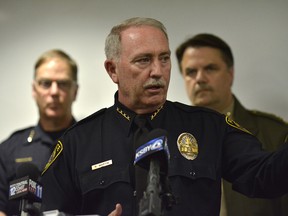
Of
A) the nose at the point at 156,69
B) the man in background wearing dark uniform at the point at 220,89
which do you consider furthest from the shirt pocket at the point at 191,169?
the man in background wearing dark uniform at the point at 220,89

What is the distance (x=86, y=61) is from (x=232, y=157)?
190 cm

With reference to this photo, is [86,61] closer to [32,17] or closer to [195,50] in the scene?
[32,17]

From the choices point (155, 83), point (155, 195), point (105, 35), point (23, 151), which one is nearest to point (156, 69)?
point (155, 83)

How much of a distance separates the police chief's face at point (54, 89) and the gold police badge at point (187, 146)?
149 cm

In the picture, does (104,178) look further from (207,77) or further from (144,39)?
(207,77)

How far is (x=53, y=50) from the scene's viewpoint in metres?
3.40

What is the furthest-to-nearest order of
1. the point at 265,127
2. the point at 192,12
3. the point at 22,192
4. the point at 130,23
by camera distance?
the point at 192,12, the point at 265,127, the point at 130,23, the point at 22,192

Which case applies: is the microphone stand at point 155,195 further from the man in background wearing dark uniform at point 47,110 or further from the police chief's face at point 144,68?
the man in background wearing dark uniform at point 47,110

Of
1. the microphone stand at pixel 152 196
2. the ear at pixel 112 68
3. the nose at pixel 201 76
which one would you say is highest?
the nose at pixel 201 76

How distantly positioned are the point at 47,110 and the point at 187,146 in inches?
61.2

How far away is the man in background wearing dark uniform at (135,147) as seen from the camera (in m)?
1.74

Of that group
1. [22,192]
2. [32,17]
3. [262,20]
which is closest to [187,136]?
[22,192]

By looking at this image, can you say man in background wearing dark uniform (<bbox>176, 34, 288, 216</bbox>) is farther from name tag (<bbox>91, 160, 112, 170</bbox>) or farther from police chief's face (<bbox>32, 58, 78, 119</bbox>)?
name tag (<bbox>91, 160, 112, 170</bbox>)

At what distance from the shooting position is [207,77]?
9.57 ft
